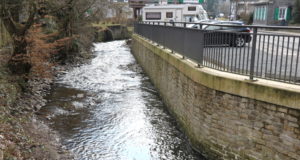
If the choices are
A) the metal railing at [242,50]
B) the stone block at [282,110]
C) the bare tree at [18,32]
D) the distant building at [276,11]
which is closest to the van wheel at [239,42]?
the metal railing at [242,50]

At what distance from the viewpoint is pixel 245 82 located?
6.60 meters

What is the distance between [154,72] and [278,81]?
1033cm

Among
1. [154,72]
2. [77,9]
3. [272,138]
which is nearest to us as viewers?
[272,138]

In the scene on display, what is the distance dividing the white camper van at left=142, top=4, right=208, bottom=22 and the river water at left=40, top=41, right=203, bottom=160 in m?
29.4

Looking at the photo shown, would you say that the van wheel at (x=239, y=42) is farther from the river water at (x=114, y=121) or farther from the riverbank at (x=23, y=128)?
the riverbank at (x=23, y=128)

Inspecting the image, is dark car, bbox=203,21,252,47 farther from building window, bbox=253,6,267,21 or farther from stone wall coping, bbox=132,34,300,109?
building window, bbox=253,6,267,21

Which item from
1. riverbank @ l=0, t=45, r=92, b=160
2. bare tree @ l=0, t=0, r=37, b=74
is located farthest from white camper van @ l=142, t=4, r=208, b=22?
riverbank @ l=0, t=45, r=92, b=160

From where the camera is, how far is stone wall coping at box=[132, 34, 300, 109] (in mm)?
5801

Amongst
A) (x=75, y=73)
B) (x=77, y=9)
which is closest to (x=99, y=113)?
(x=75, y=73)

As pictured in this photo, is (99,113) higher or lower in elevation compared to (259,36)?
lower

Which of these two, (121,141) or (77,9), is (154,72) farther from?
(77,9)

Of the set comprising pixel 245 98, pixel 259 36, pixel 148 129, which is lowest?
pixel 148 129

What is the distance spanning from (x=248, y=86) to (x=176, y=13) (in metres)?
41.8

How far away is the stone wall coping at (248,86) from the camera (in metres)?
5.80
